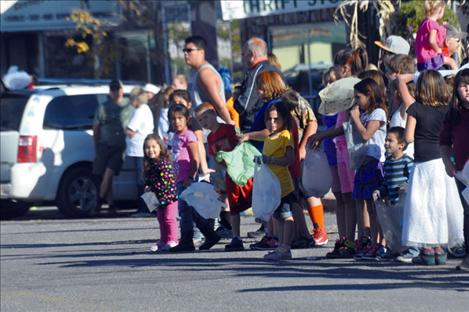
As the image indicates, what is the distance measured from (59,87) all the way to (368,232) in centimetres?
865

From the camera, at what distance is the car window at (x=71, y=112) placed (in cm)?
1911

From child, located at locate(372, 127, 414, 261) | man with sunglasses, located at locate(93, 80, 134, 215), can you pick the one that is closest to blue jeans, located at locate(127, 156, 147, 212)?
man with sunglasses, located at locate(93, 80, 134, 215)

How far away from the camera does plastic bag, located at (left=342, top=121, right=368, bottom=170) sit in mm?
11750

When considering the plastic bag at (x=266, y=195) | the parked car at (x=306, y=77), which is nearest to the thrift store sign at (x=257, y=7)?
the parked car at (x=306, y=77)

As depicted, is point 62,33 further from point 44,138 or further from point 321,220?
point 321,220

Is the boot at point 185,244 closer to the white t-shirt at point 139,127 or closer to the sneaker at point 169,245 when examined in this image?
the sneaker at point 169,245

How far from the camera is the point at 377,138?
38.7 feet

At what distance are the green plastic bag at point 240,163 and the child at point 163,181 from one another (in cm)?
77

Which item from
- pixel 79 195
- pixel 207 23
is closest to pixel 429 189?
pixel 79 195

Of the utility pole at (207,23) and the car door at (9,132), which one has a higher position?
the utility pole at (207,23)

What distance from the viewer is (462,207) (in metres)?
11.0

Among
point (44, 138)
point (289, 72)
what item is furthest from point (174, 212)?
point (289, 72)

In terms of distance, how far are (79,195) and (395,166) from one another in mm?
8598

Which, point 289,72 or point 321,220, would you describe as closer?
point 321,220
